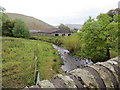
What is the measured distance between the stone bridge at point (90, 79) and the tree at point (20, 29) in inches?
1187

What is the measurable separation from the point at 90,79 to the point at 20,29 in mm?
30915

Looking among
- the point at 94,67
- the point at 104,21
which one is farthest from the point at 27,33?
the point at 94,67

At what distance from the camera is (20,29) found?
30109 millimetres

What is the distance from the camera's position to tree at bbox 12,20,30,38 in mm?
29631

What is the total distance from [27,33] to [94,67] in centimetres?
3183

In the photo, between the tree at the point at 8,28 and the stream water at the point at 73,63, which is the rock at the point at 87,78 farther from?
the tree at the point at 8,28

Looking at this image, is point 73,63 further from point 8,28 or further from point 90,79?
point 8,28

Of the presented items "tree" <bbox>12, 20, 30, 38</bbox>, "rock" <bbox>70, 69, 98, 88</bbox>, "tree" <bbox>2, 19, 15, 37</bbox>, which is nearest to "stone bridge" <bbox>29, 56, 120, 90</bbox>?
"rock" <bbox>70, 69, 98, 88</bbox>

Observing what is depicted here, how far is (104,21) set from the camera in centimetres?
966

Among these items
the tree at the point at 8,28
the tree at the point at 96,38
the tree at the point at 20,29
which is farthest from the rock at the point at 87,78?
the tree at the point at 8,28

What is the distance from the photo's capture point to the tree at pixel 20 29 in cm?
2963

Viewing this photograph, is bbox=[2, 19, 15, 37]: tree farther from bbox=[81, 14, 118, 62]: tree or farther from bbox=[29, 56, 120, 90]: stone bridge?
bbox=[29, 56, 120, 90]: stone bridge

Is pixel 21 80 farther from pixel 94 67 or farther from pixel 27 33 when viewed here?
pixel 27 33

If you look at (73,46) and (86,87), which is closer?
(86,87)
